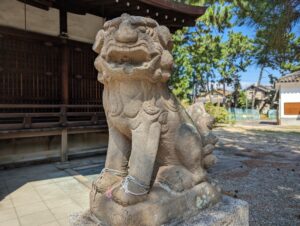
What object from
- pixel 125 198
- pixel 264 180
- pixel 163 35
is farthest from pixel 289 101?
pixel 125 198

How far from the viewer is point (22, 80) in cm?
600

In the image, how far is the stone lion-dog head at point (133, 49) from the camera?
1.54 m

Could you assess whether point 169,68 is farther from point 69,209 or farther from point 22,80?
point 22,80

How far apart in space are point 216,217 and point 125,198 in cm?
71

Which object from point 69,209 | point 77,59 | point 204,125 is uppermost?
point 77,59

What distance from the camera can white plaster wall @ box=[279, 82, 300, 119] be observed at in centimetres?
1977

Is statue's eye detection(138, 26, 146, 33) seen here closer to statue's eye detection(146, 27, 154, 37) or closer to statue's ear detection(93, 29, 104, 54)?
statue's eye detection(146, 27, 154, 37)

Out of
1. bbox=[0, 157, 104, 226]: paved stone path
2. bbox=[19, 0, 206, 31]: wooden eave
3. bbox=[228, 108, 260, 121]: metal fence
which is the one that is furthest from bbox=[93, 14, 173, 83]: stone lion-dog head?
bbox=[228, 108, 260, 121]: metal fence

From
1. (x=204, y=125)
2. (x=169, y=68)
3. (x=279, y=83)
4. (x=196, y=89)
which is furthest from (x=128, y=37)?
(x=196, y=89)

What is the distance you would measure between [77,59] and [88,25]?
3.87 ft

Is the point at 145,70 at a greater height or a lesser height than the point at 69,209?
greater

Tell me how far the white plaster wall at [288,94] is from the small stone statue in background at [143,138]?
825 inches

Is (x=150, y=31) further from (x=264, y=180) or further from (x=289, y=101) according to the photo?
(x=289, y=101)

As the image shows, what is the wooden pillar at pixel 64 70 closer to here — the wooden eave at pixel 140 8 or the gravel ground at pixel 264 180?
the wooden eave at pixel 140 8
